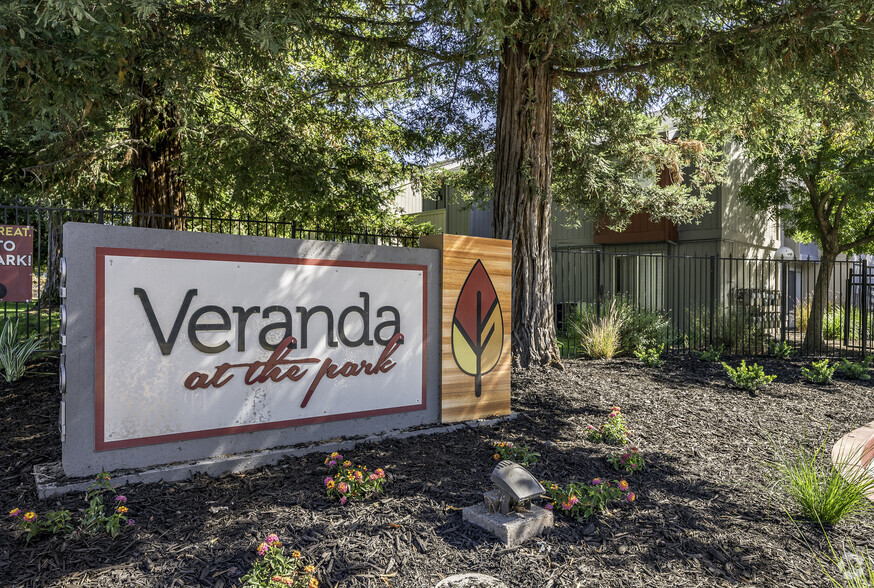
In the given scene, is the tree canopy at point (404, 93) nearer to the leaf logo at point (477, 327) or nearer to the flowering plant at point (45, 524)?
the leaf logo at point (477, 327)

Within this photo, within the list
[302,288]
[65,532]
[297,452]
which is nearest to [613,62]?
[302,288]

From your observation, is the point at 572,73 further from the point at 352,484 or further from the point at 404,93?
the point at 352,484

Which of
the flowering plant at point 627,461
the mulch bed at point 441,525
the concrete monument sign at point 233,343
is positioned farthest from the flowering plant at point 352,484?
the flowering plant at point 627,461

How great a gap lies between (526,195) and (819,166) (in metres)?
8.61

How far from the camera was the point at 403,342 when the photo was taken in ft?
15.1

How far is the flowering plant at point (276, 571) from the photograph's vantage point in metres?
2.28

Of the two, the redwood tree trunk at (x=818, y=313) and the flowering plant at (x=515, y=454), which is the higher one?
the redwood tree trunk at (x=818, y=313)

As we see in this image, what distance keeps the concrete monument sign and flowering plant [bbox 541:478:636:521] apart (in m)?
1.70

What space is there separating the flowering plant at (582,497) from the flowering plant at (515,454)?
0.46 meters

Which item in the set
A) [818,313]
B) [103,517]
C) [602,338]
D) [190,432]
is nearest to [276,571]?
[103,517]

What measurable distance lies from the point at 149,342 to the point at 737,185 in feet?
52.4

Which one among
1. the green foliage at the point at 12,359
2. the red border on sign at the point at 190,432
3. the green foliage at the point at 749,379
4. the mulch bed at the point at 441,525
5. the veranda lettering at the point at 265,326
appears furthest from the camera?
the green foliage at the point at 749,379

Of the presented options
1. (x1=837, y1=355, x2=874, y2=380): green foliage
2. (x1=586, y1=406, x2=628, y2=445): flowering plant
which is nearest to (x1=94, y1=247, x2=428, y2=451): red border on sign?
(x1=586, y1=406, x2=628, y2=445): flowering plant

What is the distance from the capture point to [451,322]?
486 centimetres
